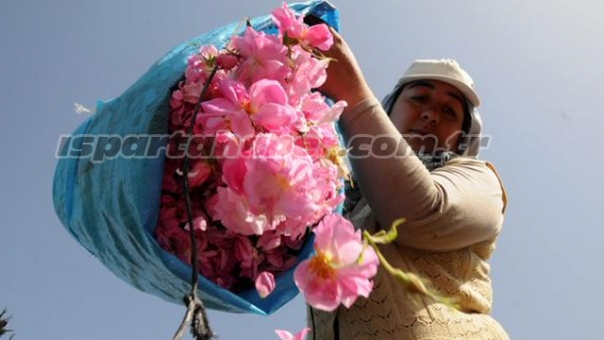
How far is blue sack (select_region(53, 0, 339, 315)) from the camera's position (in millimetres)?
808

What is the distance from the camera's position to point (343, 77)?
112cm

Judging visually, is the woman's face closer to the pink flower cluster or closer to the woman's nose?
the woman's nose

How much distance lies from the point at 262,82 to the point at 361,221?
0.69 metres

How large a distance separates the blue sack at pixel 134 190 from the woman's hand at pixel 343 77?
3.4 inches

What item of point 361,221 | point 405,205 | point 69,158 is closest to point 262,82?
point 69,158

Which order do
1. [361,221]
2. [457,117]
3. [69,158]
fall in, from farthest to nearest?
[457,117], [361,221], [69,158]

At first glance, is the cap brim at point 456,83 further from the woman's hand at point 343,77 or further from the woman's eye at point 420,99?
the woman's hand at point 343,77

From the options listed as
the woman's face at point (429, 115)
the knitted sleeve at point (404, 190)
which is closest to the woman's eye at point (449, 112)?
the woman's face at point (429, 115)

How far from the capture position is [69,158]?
978 mm

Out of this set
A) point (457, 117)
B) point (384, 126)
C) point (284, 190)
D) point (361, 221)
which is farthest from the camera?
point (457, 117)

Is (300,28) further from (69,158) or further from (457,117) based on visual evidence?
(457,117)

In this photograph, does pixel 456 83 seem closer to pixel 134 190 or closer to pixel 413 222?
pixel 413 222

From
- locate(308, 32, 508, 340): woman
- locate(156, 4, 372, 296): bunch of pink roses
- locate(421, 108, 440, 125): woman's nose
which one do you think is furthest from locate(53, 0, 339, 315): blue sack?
locate(421, 108, 440, 125): woman's nose

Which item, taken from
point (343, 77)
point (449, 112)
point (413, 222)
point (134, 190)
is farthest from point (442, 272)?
point (134, 190)
